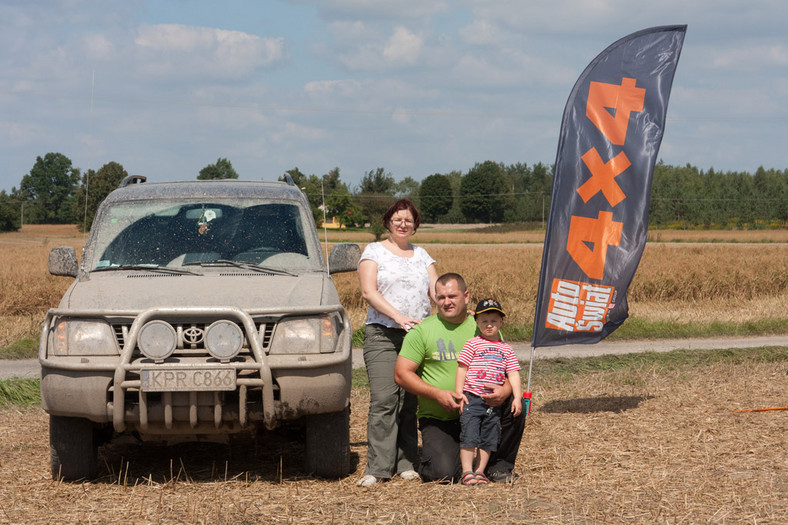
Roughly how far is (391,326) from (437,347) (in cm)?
40

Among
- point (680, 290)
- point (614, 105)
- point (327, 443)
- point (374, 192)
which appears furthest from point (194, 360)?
point (374, 192)

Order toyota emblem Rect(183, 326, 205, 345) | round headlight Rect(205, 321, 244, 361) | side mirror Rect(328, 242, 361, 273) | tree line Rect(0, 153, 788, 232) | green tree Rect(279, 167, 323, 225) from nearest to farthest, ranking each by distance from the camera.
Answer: round headlight Rect(205, 321, 244, 361)
toyota emblem Rect(183, 326, 205, 345)
side mirror Rect(328, 242, 361, 273)
green tree Rect(279, 167, 323, 225)
tree line Rect(0, 153, 788, 232)

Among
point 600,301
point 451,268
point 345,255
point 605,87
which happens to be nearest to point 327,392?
point 345,255

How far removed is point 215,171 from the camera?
90.8 m

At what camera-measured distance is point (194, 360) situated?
542 cm

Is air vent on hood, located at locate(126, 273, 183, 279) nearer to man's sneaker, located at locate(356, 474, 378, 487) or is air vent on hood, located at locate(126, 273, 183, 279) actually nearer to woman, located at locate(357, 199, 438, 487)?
woman, located at locate(357, 199, 438, 487)

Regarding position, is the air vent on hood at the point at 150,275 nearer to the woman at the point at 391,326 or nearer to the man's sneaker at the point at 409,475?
the woman at the point at 391,326

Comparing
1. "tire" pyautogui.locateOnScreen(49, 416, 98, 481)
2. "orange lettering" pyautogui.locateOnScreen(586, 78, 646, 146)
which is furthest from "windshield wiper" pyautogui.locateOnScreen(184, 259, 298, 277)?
"orange lettering" pyautogui.locateOnScreen(586, 78, 646, 146)

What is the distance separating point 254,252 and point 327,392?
154cm

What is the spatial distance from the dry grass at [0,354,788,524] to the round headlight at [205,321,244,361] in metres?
0.90

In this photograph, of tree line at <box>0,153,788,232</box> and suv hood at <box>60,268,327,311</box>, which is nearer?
suv hood at <box>60,268,327,311</box>

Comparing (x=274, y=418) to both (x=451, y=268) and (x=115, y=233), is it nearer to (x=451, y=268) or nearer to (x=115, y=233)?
(x=115, y=233)

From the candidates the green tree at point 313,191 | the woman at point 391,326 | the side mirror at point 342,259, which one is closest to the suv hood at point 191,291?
the side mirror at point 342,259

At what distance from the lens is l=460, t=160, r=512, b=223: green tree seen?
136 meters
